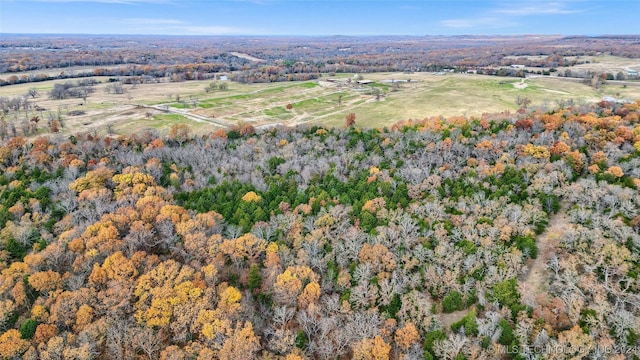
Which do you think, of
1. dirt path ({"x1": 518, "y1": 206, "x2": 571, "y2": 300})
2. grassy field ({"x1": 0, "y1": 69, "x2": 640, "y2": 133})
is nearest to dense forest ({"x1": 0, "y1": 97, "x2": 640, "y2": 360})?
dirt path ({"x1": 518, "y1": 206, "x2": 571, "y2": 300})

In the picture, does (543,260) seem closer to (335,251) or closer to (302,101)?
(335,251)

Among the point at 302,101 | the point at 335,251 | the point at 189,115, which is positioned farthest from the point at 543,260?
the point at 302,101

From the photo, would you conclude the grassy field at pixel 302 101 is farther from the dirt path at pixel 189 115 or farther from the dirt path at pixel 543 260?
the dirt path at pixel 543 260

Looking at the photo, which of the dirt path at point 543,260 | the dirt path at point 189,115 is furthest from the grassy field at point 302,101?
the dirt path at point 543,260

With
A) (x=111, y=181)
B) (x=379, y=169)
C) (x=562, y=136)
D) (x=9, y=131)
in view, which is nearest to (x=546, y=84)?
(x=562, y=136)

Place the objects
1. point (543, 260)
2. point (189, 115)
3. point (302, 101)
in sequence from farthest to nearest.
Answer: point (302, 101) < point (189, 115) < point (543, 260)

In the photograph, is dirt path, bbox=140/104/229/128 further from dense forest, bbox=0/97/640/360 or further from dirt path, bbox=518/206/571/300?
dirt path, bbox=518/206/571/300
